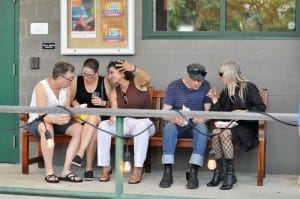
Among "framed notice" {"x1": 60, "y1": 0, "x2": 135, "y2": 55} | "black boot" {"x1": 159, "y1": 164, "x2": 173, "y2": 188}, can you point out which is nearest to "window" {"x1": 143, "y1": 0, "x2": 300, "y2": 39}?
"framed notice" {"x1": 60, "y1": 0, "x2": 135, "y2": 55}

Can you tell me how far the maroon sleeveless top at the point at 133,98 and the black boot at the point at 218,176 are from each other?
0.98 meters

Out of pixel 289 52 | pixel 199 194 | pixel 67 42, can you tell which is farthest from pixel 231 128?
pixel 67 42

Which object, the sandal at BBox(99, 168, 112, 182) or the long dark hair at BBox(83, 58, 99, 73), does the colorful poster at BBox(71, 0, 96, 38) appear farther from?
the sandal at BBox(99, 168, 112, 182)

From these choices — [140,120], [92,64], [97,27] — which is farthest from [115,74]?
[97,27]

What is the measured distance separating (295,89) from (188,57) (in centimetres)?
124

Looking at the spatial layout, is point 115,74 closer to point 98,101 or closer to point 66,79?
point 98,101

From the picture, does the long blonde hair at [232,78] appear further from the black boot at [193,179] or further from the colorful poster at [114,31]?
the colorful poster at [114,31]

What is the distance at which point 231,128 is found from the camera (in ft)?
19.9

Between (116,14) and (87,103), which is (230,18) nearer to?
(116,14)

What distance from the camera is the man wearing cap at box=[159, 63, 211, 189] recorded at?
603 cm

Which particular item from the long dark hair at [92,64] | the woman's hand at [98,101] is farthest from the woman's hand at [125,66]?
the woman's hand at [98,101]

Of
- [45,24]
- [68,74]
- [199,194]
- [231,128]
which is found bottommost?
[199,194]

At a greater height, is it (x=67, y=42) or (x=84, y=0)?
(x=84, y=0)

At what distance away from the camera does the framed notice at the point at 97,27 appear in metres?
6.90
